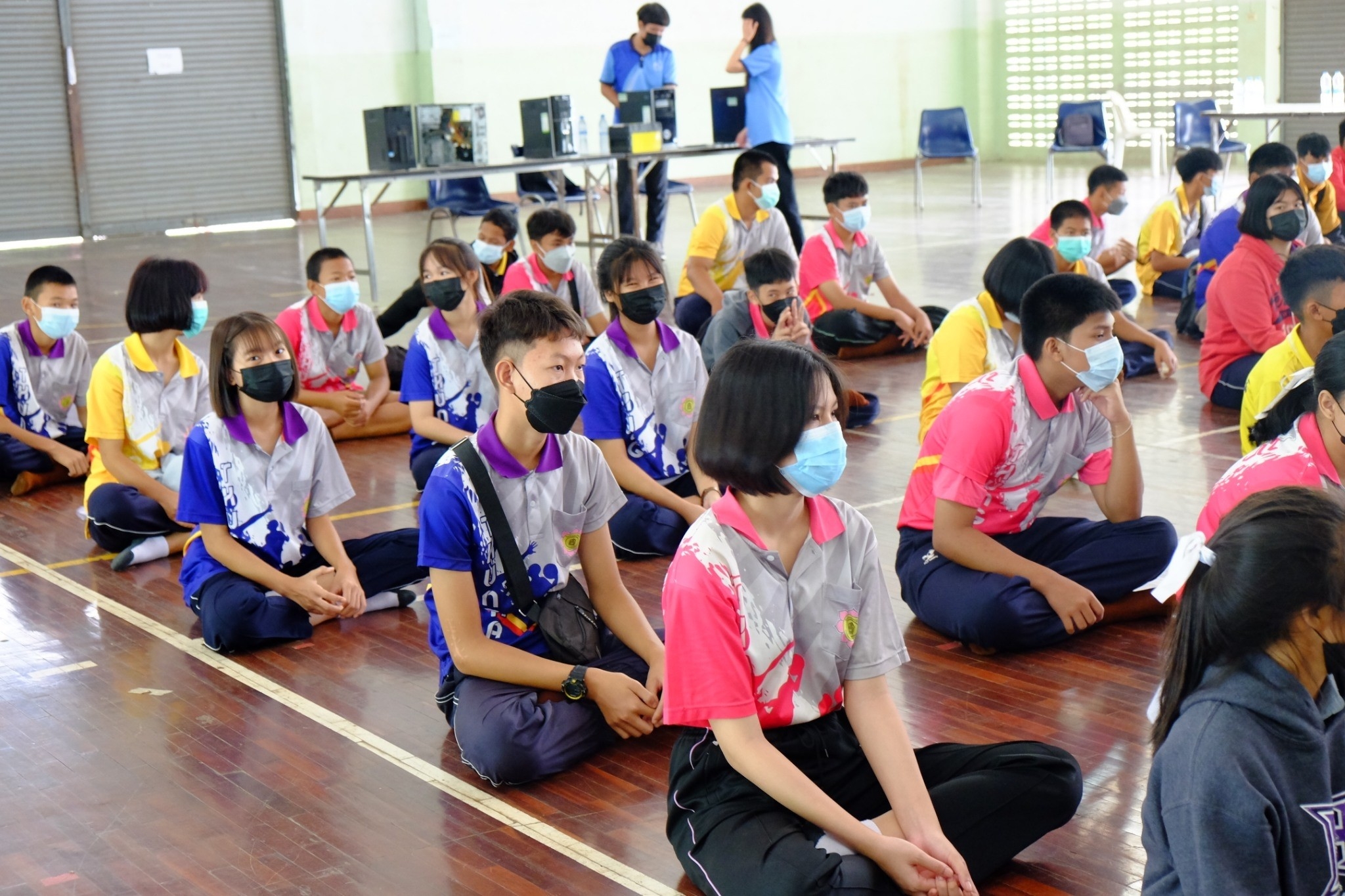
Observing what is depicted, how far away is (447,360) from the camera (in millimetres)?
4953

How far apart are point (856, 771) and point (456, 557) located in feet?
2.93

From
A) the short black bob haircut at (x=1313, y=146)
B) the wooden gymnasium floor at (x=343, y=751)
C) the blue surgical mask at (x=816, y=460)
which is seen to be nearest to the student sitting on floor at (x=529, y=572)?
the wooden gymnasium floor at (x=343, y=751)

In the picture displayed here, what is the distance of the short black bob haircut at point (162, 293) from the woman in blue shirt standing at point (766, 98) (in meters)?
5.80

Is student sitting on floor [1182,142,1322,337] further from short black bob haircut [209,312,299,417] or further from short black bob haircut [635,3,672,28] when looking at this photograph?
short black bob haircut [635,3,672,28]

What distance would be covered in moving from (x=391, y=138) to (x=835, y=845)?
770cm

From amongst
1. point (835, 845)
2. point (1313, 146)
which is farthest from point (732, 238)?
point (835, 845)

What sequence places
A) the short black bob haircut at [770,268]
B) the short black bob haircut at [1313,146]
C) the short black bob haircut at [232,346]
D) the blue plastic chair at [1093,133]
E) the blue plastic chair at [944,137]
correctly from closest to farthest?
the short black bob haircut at [232,346] → the short black bob haircut at [770,268] → the short black bob haircut at [1313,146] → the blue plastic chair at [1093,133] → the blue plastic chair at [944,137]

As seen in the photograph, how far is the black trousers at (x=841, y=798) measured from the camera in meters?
2.12

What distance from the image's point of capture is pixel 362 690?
3.30 m

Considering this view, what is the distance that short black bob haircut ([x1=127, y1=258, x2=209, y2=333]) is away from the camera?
432 centimetres

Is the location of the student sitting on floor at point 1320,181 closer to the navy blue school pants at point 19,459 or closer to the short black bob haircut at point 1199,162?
the short black bob haircut at point 1199,162

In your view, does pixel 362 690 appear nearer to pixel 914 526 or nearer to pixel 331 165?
pixel 914 526

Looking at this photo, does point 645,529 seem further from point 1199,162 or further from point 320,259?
point 1199,162

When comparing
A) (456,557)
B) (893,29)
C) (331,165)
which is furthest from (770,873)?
(893,29)
